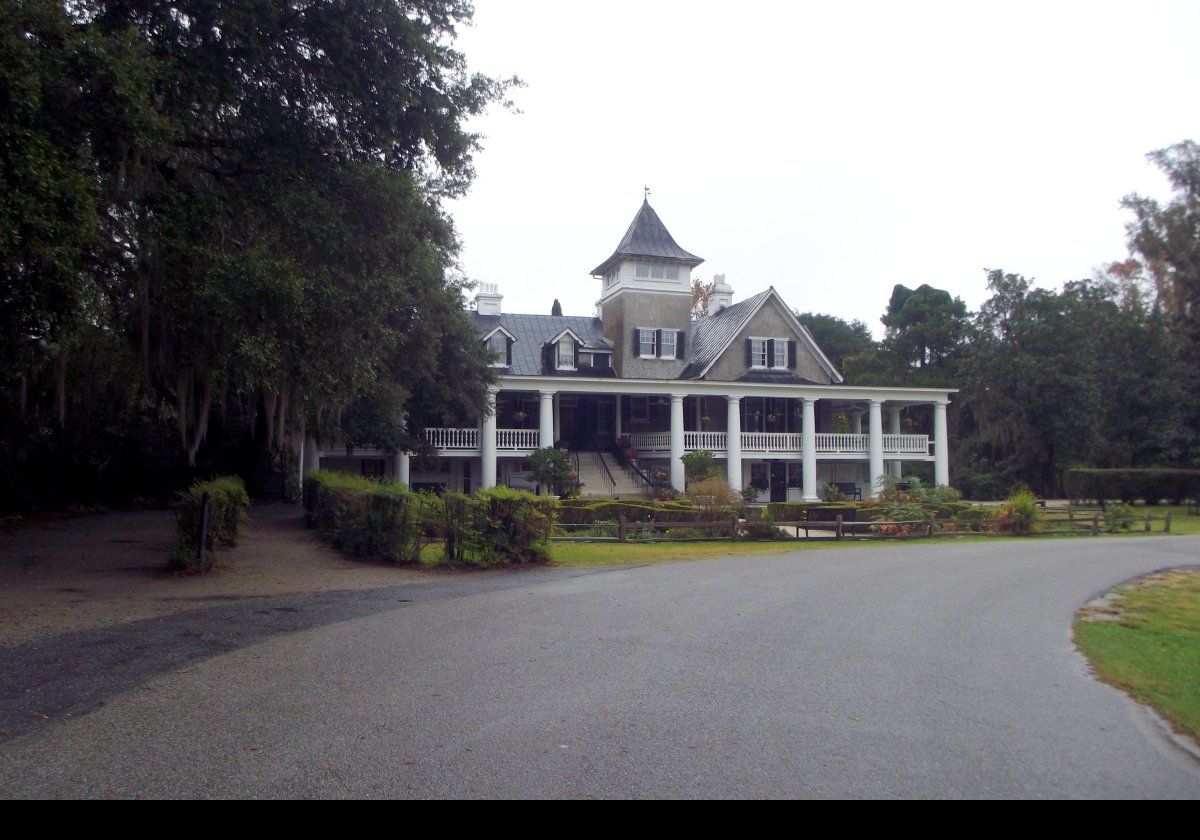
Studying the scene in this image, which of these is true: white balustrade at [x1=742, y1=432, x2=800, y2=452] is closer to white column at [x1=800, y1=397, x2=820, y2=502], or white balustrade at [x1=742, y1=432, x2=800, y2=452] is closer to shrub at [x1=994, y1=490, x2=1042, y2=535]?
white column at [x1=800, y1=397, x2=820, y2=502]

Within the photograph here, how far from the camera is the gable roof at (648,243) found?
42.0 meters

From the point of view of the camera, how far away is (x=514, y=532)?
16.8 m

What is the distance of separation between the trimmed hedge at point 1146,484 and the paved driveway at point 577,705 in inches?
1305

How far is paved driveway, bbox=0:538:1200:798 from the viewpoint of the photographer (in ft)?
17.4

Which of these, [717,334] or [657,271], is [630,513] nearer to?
[717,334]

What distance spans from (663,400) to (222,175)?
1145 inches

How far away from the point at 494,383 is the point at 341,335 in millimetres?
17370

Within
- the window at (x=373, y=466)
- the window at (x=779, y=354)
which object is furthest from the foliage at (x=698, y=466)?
the window at (x=373, y=466)

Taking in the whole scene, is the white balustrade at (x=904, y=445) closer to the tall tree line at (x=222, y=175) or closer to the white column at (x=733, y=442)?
the white column at (x=733, y=442)

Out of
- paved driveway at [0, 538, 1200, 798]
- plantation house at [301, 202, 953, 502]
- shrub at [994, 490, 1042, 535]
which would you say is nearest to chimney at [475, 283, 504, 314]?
plantation house at [301, 202, 953, 502]

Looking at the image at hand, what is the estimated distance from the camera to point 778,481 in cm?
4159

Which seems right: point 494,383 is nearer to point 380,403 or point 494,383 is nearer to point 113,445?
point 380,403

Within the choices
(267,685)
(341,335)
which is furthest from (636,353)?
(267,685)

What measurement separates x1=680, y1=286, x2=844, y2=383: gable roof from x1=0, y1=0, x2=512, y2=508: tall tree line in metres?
24.1
